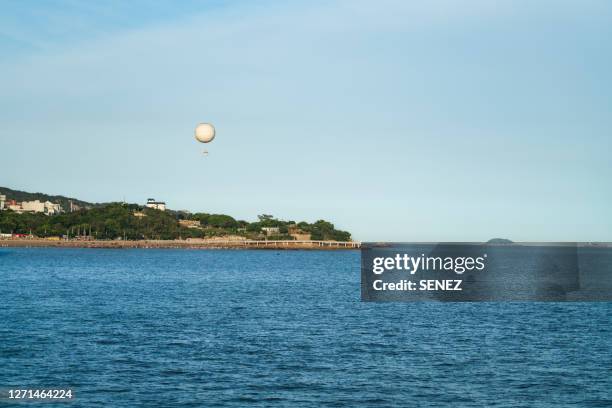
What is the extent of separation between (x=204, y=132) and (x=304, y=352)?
50.8 feet

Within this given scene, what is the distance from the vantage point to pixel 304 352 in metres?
51.5

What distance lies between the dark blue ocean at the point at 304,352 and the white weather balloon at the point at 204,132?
1353 cm

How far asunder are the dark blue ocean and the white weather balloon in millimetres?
13529

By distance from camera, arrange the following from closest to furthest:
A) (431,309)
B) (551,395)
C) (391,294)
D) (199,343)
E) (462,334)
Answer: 1. (551,395)
2. (199,343)
3. (462,334)
4. (431,309)
5. (391,294)

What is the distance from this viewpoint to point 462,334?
62.4 m

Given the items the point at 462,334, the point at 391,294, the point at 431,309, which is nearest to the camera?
the point at 462,334

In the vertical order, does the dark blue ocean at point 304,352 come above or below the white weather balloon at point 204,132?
below

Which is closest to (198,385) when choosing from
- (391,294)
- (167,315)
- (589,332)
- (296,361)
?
(296,361)

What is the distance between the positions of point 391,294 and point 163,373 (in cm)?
6864

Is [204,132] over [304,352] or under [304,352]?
over

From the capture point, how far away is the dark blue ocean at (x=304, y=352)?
39.4m

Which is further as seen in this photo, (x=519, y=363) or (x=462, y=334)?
(x=462, y=334)

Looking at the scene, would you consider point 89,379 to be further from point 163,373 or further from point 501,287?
point 501,287

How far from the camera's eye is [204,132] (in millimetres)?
51844
